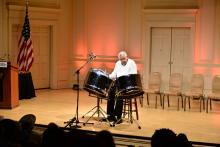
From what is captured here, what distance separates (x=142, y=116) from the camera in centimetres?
914

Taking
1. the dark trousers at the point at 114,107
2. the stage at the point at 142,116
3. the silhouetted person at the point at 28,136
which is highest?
the silhouetted person at the point at 28,136

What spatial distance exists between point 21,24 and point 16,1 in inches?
25.6

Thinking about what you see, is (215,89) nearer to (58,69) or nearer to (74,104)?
(74,104)

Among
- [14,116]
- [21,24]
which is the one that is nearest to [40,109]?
[14,116]

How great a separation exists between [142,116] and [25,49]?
4169 millimetres

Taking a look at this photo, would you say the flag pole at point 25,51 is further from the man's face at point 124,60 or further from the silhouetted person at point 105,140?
the silhouetted person at point 105,140

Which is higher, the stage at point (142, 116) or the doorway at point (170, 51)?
the doorway at point (170, 51)

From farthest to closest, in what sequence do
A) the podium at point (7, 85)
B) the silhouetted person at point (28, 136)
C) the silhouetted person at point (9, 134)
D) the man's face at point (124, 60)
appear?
1. the podium at point (7, 85)
2. the man's face at point (124, 60)
3. the silhouetted person at point (28, 136)
4. the silhouetted person at point (9, 134)

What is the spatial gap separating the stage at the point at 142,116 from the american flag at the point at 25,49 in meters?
0.93

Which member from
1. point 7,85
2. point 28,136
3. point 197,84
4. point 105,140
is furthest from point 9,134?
point 197,84

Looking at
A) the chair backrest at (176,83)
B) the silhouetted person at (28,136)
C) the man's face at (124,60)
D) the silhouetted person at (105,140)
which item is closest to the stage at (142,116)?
the chair backrest at (176,83)

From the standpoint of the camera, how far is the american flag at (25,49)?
11.5 metres

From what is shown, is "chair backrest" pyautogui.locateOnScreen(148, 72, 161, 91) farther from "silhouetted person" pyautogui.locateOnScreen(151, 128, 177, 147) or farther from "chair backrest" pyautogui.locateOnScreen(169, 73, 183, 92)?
"silhouetted person" pyautogui.locateOnScreen(151, 128, 177, 147)

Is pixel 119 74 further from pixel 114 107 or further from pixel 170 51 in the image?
pixel 170 51
